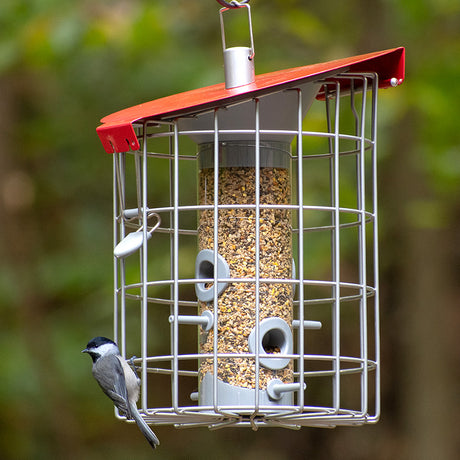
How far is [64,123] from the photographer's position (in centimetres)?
963

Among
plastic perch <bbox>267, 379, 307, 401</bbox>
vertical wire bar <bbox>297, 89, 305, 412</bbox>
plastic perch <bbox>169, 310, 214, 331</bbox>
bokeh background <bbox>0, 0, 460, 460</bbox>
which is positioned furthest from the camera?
bokeh background <bbox>0, 0, 460, 460</bbox>

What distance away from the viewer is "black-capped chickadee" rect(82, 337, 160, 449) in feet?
13.6

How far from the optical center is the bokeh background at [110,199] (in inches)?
298

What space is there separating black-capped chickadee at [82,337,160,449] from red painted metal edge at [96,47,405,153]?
0.97 meters

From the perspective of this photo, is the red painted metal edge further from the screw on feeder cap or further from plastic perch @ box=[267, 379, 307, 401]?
plastic perch @ box=[267, 379, 307, 401]

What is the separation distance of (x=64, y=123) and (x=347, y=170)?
307 cm

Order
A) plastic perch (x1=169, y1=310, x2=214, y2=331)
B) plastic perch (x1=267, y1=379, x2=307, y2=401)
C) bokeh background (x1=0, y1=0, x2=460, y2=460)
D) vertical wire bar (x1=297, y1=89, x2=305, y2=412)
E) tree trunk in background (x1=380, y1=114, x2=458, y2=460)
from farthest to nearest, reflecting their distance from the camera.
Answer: tree trunk in background (x1=380, y1=114, x2=458, y2=460), bokeh background (x1=0, y1=0, x2=460, y2=460), plastic perch (x1=169, y1=310, x2=214, y2=331), plastic perch (x1=267, y1=379, x2=307, y2=401), vertical wire bar (x1=297, y1=89, x2=305, y2=412)

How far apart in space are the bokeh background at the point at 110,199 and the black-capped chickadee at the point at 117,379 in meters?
3.29

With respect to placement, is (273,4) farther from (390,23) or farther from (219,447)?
(219,447)

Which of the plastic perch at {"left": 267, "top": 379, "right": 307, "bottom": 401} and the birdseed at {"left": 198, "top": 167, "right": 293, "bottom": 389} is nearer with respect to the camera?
the plastic perch at {"left": 267, "top": 379, "right": 307, "bottom": 401}

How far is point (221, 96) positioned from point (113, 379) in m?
1.40

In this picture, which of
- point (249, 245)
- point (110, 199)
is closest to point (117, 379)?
point (249, 245)

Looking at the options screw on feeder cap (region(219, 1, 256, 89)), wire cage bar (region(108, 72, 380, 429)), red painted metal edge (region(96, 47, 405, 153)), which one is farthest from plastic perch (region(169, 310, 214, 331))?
screw on feeder cap (region(219, 1, 256, 89))

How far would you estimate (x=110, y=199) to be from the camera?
10.0 metres
